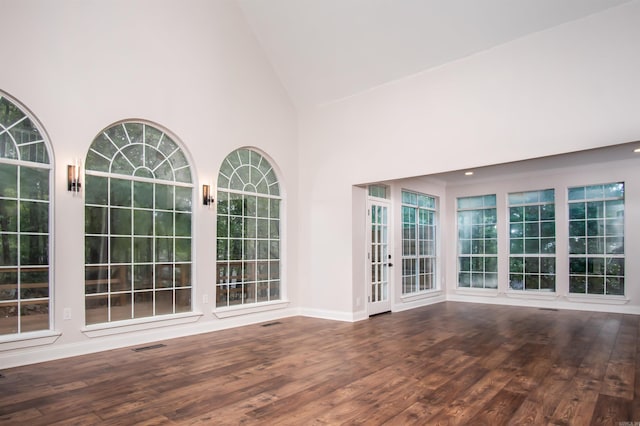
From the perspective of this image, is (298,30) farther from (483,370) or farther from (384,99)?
(483,370)

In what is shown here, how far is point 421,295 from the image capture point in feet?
27.6

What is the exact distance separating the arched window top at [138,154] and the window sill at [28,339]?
1.84 m

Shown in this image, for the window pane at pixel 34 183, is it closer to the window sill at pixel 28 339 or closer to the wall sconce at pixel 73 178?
the wall sconce at pixel 73 178

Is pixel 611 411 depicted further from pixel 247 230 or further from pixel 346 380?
pixel 247 230

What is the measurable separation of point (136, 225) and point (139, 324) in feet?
4.04

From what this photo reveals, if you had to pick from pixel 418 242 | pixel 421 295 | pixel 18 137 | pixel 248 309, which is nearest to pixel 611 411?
pixel 248 309

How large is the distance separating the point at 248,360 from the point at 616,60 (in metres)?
4.98

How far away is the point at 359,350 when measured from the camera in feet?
15.5

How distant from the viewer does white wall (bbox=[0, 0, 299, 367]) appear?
438cm

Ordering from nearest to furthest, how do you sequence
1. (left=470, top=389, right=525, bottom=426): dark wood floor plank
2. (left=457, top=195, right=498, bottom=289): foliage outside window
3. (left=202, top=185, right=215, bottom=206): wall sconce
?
(left=470, top=389, right=525, bottom=426): dark wood floor plank → (left=202, top=185, right=215, bottom=206): wall sconce → (left=457, top=195, right=498, bottom=289): foliage outside window

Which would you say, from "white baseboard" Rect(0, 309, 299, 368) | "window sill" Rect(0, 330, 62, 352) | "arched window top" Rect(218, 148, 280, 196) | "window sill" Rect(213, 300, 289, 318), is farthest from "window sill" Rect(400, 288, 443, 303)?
"window sill" Rect(0, 330, 62, 352)

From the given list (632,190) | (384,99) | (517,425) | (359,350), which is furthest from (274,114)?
(632,190)

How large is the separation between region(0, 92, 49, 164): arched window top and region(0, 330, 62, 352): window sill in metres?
1.81

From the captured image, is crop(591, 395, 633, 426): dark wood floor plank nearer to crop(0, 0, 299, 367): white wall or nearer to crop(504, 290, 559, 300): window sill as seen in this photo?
crop(0, 0, 299, 367): white wall
